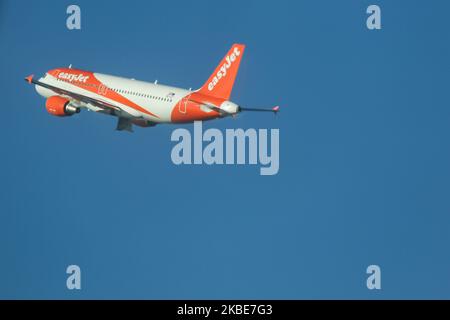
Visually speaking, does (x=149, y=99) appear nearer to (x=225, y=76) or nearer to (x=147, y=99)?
(x=147, y=99)

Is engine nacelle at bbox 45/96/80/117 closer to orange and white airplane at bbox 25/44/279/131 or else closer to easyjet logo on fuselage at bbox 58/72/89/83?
orange and white airplane at bbox 25/44/279/131

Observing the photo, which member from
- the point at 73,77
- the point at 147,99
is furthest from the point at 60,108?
the point at 147,99

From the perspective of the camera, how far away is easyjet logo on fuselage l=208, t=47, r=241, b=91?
34.2 metres

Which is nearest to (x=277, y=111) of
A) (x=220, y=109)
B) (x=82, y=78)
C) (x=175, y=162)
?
A: (x=220, y=109)

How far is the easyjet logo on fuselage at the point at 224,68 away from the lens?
3419 centimetres

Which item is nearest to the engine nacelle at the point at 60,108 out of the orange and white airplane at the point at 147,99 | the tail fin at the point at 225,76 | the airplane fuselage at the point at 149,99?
the orange and white airplane at the point at 147,99

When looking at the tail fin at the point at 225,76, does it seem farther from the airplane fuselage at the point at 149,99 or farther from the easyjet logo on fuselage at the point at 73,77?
the easyjet logo on fuselage at the point at 73,77

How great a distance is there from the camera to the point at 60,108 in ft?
113

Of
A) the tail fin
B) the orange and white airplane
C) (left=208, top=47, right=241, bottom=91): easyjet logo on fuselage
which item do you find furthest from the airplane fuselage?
(left=208, top=47, right=241, bottom=91): easyjet logo on fuselage

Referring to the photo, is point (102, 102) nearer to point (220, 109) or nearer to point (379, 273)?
point (220, 109)

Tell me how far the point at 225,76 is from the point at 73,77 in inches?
197

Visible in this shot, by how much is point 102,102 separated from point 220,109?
3749mm
